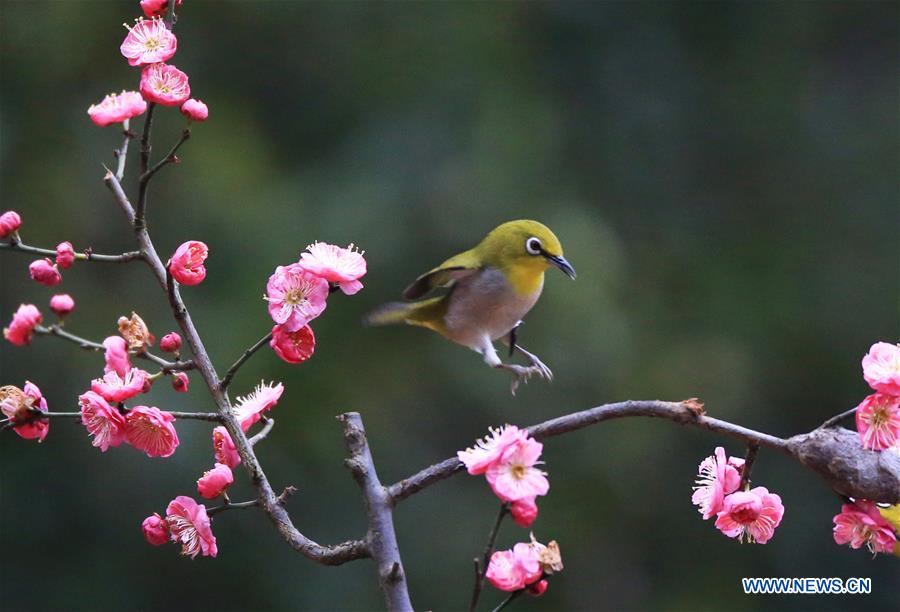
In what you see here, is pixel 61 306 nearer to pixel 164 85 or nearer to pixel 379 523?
pixel 164 85

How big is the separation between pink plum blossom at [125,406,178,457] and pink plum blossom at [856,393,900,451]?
2.75ft

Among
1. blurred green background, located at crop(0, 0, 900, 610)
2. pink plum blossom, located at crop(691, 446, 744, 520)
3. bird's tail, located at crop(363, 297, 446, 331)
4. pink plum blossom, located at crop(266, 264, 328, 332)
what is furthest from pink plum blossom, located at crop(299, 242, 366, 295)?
blurred green background, located at crop(0, 0, 900, 610)

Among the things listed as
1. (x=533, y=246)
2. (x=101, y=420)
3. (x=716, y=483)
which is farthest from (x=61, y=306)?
(x=533, y=246)

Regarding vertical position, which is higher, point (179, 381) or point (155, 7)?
point (155, 7)

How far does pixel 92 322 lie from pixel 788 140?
475 centimetres

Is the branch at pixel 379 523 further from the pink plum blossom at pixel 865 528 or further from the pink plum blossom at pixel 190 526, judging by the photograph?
the pink plum blossom at pixel 865 528

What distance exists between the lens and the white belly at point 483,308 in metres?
2.70

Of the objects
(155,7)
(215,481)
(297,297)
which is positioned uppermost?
(155,7)

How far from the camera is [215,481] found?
4.84 ft

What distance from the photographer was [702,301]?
7.09 m

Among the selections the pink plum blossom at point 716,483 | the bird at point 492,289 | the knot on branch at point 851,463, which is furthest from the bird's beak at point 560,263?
the knot on branch at point 851,463

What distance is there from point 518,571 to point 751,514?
1.17 ft

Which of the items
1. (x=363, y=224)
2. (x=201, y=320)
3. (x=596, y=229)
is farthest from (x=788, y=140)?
(x=201, y=320)

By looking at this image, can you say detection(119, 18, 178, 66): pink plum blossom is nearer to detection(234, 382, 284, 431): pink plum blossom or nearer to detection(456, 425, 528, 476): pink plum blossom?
detection(234, 382, 284, 431): pink plum blossom
